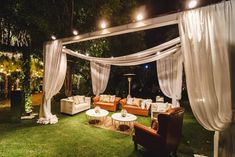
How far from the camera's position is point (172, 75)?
5.90 metres

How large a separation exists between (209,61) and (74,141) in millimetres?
3565

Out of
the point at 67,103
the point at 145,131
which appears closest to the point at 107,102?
the point at 67,103

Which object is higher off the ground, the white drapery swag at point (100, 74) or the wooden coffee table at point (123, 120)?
the white drapery swag at point (100, 74)

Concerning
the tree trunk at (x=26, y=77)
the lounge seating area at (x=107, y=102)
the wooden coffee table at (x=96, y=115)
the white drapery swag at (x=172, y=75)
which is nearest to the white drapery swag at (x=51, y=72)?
the tree trunk at (x=26, y=77)

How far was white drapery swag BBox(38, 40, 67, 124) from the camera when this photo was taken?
16.8 feet

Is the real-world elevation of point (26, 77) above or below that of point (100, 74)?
below

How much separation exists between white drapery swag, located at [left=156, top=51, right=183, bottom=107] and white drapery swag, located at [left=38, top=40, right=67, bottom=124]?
363 cm

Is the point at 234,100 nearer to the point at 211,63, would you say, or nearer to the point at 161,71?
the point at 211,63

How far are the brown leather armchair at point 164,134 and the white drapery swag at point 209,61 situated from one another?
0.87 m

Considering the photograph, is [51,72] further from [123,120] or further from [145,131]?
[145,131]

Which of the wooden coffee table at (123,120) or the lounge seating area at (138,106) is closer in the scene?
the wooden coffee table at (123,120)

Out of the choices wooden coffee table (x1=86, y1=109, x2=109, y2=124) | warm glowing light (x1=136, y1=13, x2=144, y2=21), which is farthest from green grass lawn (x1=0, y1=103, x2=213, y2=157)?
warm glowing light (x1=136, y1=13, x2=144, y2=21)

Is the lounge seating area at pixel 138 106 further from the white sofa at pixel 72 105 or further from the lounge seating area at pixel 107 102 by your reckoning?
the white sofa at pixel 72 105

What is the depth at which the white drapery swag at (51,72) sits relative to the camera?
5.13 meters
